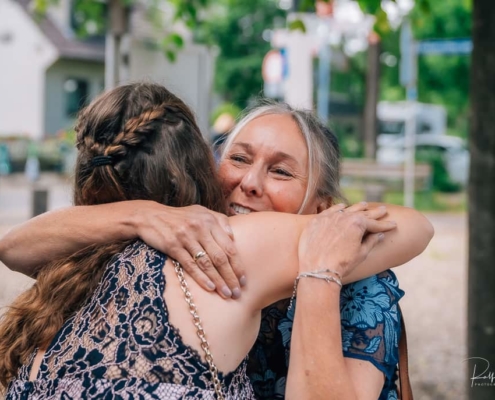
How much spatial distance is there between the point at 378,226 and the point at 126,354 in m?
0.81

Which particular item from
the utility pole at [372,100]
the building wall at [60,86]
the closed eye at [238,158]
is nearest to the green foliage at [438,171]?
the utility pole at [372,100]

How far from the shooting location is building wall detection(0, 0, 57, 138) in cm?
3147

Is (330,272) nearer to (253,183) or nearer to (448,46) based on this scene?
(253,183)

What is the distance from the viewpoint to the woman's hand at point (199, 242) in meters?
1.86

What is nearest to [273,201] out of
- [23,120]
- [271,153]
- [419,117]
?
[271,153]

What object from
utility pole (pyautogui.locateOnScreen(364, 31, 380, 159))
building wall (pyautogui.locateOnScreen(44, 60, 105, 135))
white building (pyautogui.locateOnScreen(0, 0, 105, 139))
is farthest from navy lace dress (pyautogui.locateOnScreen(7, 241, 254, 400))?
building wall (pyautogui.locateOnScreen(44, 60, 105, 135))

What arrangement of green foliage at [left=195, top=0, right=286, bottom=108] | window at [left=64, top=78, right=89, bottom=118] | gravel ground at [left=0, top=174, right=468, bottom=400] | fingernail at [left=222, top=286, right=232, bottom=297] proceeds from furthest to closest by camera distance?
green foliage at [left=195, top=0, right=286, bottom=108], window at [left=64, top=78, right=89, bottom=118], gravel ground at [left=0, top=174, right=468, bottom=400], fingernail at [left=222, top=286, right=232, bottom=297]

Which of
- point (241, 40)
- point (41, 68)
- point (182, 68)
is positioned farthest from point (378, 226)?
point (241, 40)

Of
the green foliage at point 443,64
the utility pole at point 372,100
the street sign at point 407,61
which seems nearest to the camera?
the street sign at point 407,61

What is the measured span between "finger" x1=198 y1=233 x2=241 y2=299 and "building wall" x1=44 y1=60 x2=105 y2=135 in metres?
30.7

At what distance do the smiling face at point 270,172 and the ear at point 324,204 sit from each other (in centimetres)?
4

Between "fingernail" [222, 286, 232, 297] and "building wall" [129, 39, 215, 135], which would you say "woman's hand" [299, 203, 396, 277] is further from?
"building wall" [129, 39, 215, 135]

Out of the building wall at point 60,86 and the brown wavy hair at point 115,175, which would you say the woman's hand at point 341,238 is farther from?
the building wall at point 60,86
